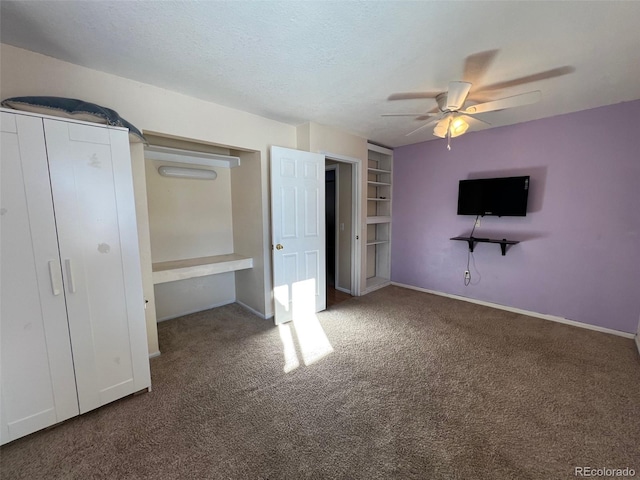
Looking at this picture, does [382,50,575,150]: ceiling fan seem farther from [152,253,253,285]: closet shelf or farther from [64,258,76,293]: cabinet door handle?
[64,258,76,293]: cabinet door handle

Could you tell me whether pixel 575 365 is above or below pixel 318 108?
below

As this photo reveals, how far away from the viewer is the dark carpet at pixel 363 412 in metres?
1.42

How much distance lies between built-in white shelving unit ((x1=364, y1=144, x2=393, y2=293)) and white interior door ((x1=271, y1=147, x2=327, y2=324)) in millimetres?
1436

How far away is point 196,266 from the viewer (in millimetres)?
2949

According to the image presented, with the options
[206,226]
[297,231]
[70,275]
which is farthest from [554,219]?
[70,275]

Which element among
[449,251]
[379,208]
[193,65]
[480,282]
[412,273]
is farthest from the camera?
[379,208]

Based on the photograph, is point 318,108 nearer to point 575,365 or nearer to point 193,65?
point 193,65

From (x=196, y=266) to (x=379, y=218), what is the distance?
2988 millimetres

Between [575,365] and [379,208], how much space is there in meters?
3.29

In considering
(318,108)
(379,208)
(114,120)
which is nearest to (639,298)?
(379,208)

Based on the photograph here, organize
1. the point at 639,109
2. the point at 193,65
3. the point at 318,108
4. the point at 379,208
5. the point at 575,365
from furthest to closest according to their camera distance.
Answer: the point at 379,208 → the point at 318,108 → the point at 639,109 → the point at 575,365 → the point at 193,65

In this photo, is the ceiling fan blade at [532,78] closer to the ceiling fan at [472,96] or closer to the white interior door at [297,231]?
the ceiling fan at [472,96]

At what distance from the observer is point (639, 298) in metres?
2.73

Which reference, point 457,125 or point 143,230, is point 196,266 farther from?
point 457,125
